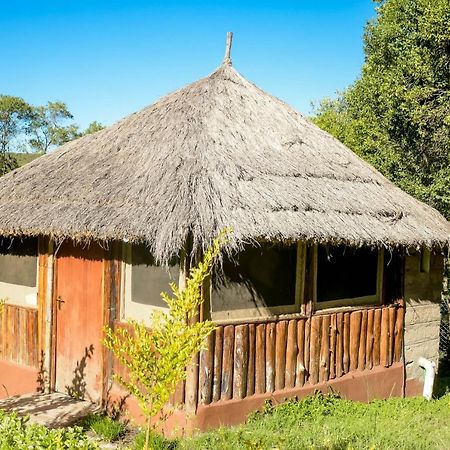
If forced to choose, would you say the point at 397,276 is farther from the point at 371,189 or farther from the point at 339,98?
the point at 339,98

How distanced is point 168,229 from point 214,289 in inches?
38.5

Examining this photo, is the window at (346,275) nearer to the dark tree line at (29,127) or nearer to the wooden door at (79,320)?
the wooden door at (79,320)

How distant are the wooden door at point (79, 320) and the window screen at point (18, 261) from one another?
59cm

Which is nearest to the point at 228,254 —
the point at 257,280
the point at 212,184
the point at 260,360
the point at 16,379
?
the point at 212,184

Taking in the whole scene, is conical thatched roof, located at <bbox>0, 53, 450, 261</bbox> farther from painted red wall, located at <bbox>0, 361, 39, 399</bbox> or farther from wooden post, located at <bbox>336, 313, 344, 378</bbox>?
painted red wall, located at <bbox>0, 361, 39, 399</bbox>

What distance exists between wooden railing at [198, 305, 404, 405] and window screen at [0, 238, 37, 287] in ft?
9.82

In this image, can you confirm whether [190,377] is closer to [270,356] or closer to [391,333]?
[270,356]

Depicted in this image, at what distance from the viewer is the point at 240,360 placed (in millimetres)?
5895

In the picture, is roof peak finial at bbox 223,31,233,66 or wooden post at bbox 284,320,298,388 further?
roof peak finial at bbox 223,31,233,66

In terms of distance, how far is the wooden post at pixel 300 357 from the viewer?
6453mm

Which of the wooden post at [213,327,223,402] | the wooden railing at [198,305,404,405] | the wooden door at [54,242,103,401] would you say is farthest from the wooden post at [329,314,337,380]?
the wooden door at [54,242,103,401]

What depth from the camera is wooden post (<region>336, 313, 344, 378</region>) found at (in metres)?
6.91

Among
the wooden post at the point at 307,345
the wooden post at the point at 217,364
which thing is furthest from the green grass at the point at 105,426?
the wooden post at the point at 307,345

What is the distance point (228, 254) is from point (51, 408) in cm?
274
